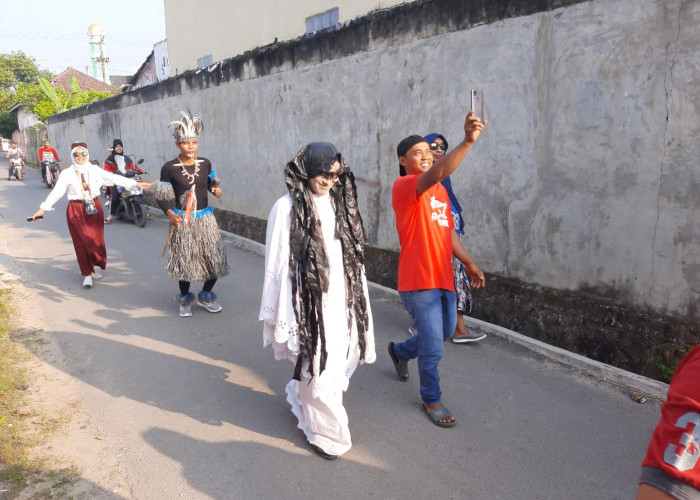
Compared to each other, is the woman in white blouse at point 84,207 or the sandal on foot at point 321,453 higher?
the woman in white blouse at point 84,207

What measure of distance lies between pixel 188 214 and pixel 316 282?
3.04 meters

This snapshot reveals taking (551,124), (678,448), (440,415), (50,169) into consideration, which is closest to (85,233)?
(440,415)

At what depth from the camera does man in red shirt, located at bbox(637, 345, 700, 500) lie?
4.03ft

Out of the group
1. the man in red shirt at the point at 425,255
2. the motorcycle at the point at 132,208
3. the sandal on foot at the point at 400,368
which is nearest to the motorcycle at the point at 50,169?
the motorcycle at the point at 132,208

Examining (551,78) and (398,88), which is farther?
(398,88)

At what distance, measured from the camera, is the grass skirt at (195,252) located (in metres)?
5.73

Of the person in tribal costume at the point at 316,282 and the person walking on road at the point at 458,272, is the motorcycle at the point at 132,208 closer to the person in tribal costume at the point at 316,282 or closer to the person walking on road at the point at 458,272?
the person walking on road at the point at 458,272

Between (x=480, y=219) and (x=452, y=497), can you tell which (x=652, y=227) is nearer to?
(x=480, y=219)

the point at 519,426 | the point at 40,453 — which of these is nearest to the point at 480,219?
the point at 519,426

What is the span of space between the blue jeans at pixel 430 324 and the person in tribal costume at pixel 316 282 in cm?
43

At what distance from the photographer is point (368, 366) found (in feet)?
15.0

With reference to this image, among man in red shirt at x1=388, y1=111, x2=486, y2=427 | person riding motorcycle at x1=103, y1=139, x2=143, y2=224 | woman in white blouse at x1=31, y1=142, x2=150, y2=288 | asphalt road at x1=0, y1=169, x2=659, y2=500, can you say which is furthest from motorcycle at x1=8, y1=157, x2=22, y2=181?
man in red shirt at x1=388, y1=111, x2=486, y2=427

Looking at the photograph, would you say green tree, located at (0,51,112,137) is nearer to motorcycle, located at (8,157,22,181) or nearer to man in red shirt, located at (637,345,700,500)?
motorcycle, located at (8,157,22,181)

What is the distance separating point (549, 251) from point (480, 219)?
844 millimetres
